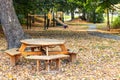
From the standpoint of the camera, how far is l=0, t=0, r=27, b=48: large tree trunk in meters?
9.26

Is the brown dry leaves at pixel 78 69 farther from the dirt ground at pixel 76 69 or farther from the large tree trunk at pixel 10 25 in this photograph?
the large tree trunk at pixel 10 25

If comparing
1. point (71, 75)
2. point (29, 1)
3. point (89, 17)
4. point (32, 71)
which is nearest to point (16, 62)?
point (32, 71)

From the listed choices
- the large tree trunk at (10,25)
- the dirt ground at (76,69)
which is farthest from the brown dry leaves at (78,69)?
the large tree trunk at (10,25)

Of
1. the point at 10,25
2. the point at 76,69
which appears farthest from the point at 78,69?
the point at 10,25

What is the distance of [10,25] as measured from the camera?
9.35 meters

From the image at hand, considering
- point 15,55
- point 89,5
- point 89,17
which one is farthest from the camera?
point 89,17

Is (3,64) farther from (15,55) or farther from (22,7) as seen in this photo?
(22,7)

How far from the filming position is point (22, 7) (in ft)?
54.4

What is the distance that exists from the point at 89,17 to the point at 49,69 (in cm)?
2824

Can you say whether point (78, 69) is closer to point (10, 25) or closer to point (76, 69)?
point (76, 69)

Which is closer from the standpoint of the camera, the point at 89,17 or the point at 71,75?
the point at 71,75

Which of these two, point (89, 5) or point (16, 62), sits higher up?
point (89, 5)

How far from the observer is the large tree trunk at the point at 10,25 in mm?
9258

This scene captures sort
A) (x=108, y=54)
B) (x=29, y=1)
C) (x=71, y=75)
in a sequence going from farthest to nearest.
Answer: (x=29, y=1) → (x=108, y=54) → (x=71, y=75)
